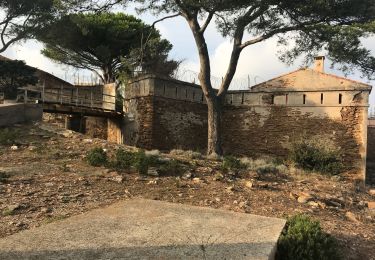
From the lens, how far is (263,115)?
61.7 ft

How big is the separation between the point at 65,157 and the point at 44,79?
18.9m

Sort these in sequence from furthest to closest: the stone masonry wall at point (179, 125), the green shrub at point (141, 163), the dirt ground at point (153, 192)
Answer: the stone masonry wall at point (179, 125) → the green shrub at point (141, 163) → the dirt ground at point (153, 192)

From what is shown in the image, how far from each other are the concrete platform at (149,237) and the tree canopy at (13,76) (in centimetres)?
1366

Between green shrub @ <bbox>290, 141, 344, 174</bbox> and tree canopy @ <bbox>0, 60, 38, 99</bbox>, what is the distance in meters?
12.1

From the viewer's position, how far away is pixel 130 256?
4.16m

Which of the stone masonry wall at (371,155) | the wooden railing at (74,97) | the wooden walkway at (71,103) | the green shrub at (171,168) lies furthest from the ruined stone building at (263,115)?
the green shrub at (171,168)

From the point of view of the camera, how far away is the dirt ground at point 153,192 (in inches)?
241

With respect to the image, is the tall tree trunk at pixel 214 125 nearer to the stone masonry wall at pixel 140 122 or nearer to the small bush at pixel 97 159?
the stone masonry wall at pixel 140 122

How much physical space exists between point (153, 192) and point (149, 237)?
2844 mm

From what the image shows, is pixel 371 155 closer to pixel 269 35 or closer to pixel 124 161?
pixel 269 35

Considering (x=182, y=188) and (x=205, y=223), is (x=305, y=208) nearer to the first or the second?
(x=182, y=188)

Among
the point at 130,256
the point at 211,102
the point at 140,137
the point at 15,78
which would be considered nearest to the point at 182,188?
the point at 130,256

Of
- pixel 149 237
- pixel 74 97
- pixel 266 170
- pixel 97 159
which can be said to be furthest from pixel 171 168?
pixel 74 97

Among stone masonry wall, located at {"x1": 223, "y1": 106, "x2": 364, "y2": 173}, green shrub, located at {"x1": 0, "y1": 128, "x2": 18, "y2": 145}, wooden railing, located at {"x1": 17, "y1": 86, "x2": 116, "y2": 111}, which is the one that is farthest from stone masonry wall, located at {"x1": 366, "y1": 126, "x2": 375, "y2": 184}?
green shrub, located at {"x1": 0, "y1": 128, "x2": 18, "y2": 145}
